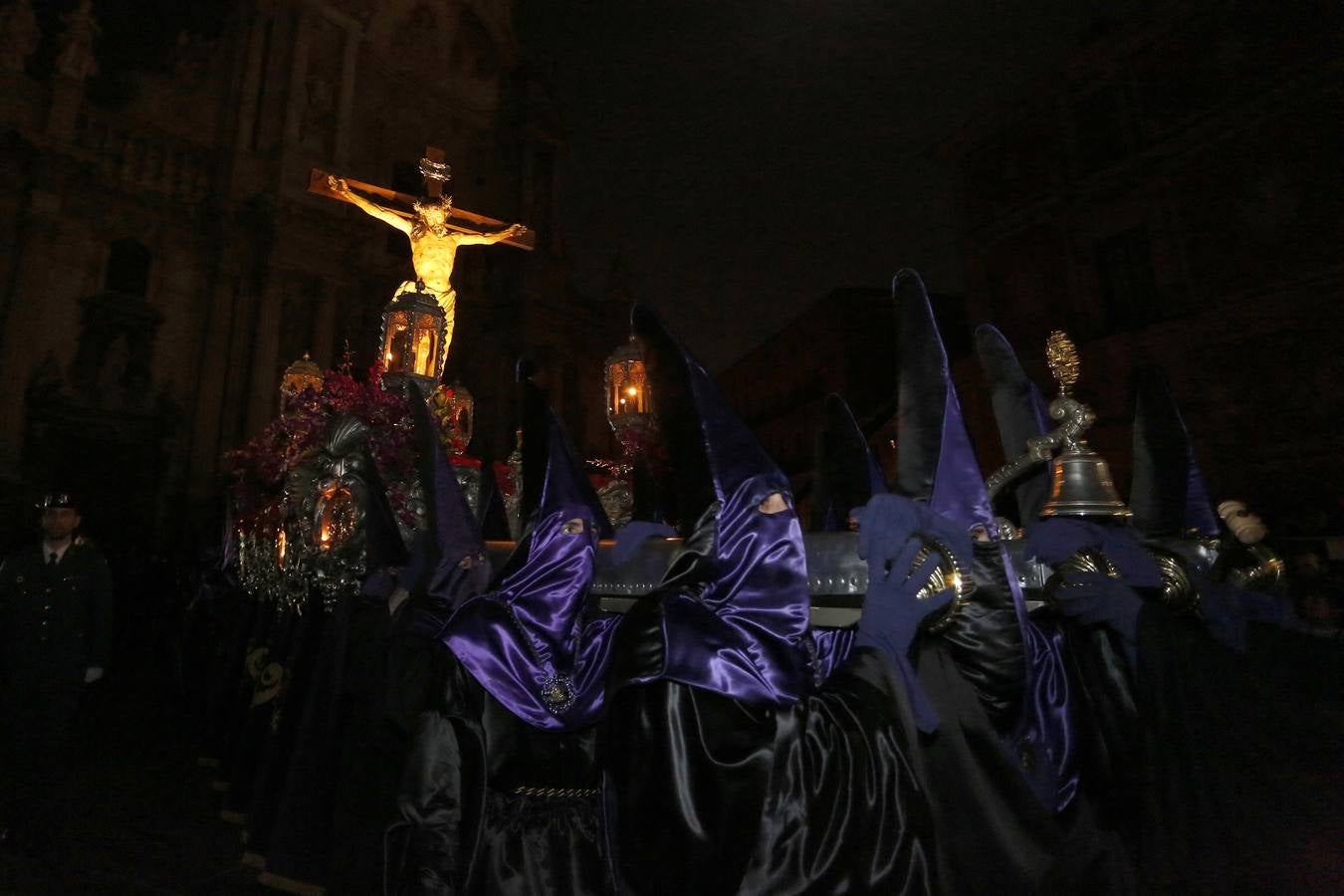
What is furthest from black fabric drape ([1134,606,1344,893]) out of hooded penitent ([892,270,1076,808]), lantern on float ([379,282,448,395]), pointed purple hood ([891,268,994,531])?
lantern on float ([379,282,448,395])

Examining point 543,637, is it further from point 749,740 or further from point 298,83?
point 298,83

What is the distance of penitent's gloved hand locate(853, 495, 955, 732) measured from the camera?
7.45 ft

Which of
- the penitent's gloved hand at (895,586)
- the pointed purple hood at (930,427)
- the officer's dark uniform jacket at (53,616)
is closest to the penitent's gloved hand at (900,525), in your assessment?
the penitent's gloved hand at (895,586)

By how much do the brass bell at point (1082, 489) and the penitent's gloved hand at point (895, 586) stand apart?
1047 mm

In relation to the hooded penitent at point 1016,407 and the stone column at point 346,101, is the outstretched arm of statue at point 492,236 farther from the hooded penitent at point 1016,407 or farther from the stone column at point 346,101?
the stone column at point 346,101

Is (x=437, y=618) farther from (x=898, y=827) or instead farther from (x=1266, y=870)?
(x=1266, y=870)

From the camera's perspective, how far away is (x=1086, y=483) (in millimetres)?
3035

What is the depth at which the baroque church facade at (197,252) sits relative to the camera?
13.1 metres

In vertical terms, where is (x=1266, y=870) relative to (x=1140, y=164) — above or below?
below

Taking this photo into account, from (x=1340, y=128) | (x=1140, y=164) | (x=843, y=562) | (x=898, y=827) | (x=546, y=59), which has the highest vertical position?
(x=546, y=59)

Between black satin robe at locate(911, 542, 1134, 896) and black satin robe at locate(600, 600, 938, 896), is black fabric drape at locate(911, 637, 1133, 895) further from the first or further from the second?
black satin robe at locate(600, 600, 938, 896)

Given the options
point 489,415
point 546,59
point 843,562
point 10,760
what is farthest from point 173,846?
point 546,59

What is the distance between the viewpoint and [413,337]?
6.09 metres

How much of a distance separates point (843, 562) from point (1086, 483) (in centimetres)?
112
